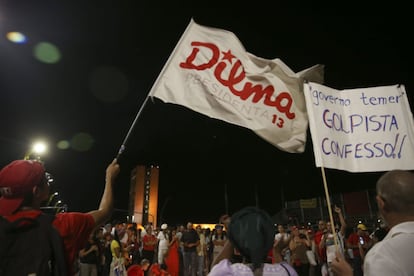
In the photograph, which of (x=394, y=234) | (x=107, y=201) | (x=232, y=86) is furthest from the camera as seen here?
(x=232, y=86)

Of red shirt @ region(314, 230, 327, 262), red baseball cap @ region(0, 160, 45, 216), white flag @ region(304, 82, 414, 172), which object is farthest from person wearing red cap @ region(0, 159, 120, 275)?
red shirt @ region(314, 230, 327, 262)

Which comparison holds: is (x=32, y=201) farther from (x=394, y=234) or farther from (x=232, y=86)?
(x=232, y=86)

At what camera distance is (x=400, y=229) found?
1.65 m

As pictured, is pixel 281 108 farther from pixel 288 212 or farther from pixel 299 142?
pixel 288 212

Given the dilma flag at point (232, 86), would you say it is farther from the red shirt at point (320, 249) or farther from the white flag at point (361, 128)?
the red shirt at point (320, 249)

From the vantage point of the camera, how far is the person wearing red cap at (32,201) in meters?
1.70

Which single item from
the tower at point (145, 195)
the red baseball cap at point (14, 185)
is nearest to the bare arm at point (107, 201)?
the red baseball cap at point (14, 185)

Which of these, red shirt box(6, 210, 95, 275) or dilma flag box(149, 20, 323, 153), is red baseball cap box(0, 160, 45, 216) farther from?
dilma flag box(149, 20, 323, 153)

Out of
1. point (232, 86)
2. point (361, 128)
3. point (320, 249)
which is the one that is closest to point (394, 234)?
point (361, 128)

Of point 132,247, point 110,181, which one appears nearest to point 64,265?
point 110,181

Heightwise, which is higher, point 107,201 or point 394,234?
point 107,201

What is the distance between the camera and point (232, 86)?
427 centimetres

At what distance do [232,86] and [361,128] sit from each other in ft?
5.47

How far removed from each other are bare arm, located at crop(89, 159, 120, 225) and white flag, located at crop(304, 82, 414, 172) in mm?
2026
